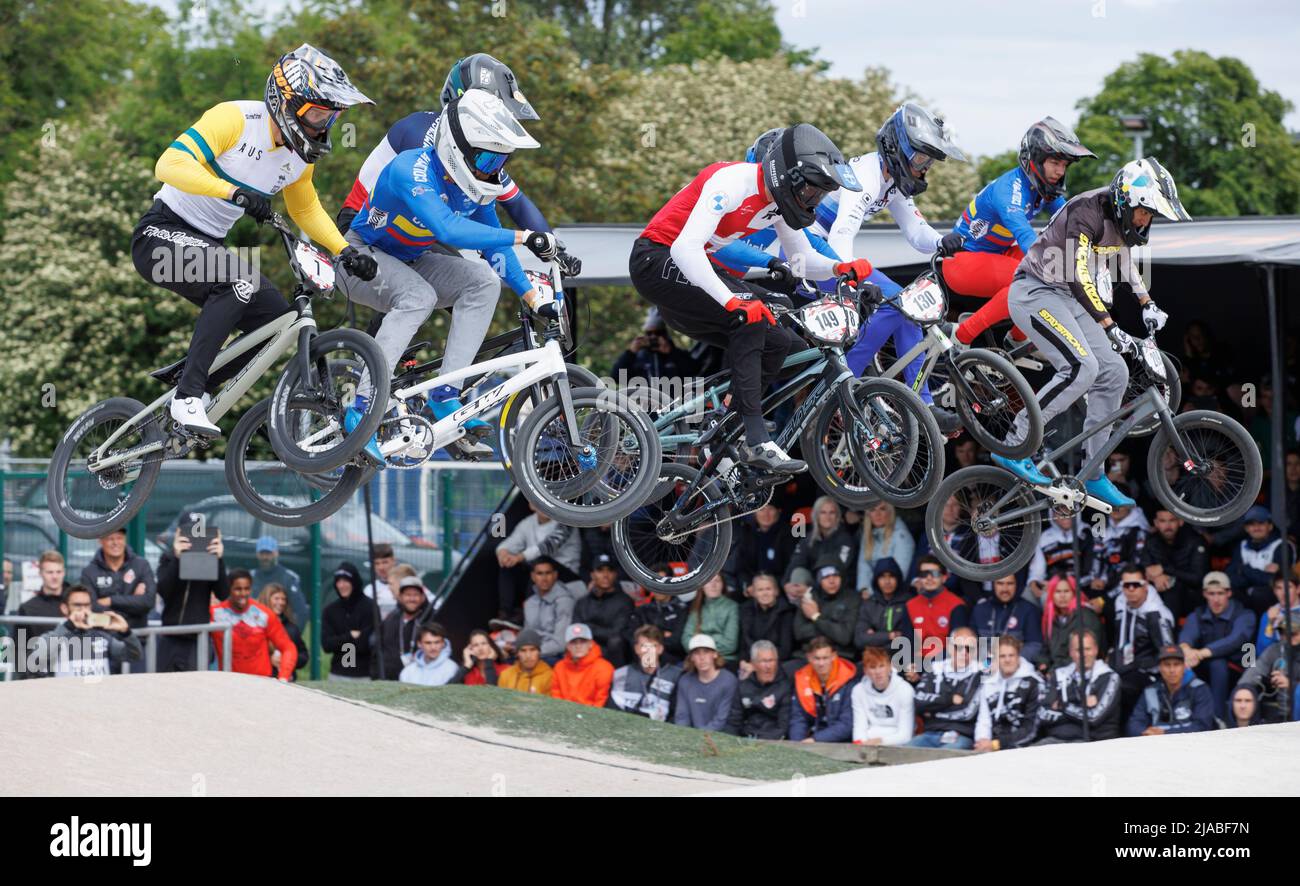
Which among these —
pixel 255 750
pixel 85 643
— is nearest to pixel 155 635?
pixel 85 643

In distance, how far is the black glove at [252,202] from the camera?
372 inches

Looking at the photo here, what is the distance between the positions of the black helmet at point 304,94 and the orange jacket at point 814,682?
7409 mm

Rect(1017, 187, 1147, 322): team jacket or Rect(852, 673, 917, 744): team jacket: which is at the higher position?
Rect(1017, 187, 1147, 322): team jacket

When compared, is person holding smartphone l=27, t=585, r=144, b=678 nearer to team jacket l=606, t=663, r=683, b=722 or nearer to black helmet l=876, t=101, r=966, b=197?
team jacket l=606, t=663, r=683, b=722

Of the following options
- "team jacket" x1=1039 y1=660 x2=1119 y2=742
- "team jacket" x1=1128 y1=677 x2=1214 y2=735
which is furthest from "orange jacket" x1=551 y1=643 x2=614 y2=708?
"team jacket" x1=1128 y1=677 x2=1214 y2=735

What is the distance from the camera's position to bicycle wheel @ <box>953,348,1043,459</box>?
11469 millimetres

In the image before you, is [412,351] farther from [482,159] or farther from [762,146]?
[762,146]

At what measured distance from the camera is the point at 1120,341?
37.8 ft

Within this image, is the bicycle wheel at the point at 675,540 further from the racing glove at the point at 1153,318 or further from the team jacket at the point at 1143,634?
the team jacket at the point at 1143,634

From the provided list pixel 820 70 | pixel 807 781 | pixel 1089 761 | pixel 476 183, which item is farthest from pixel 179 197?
pixel 820 70

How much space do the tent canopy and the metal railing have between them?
4911 millimetres

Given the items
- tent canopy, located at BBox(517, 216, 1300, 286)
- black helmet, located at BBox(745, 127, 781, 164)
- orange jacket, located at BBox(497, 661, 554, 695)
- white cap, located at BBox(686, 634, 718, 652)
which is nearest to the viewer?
black helmet, located at BBox(745, 127, 781, 164)

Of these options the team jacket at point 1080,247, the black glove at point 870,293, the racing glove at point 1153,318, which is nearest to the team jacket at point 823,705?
the team jacket at point 1080,247

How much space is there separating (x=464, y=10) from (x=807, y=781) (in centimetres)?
2350
